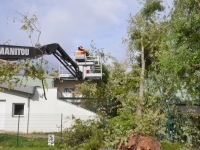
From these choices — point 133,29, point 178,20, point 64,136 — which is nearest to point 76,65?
point 133,29

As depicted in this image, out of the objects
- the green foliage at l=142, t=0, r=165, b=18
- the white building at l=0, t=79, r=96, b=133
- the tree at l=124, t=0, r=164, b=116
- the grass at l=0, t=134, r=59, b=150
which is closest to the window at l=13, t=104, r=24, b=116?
the white building at l=0, t=79, r=96, b=133

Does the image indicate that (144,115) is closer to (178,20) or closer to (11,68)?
(178,20)

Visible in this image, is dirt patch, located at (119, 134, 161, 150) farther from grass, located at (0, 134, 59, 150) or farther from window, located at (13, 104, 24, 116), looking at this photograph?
window, located at (13, 104, 24, 116)

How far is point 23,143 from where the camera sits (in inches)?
602

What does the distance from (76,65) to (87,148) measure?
7192mm

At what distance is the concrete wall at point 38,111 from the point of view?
2045 centimetres

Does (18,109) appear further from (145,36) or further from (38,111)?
(145,36)

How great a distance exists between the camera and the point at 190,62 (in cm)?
1206

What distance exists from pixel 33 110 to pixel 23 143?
611 cm

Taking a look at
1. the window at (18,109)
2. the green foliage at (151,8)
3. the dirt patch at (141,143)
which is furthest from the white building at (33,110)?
the dirt patch at (141,143)

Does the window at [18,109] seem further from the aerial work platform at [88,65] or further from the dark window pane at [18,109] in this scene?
the aerial work platform at [88,65]

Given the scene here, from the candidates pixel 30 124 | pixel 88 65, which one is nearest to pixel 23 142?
pixel 30 124

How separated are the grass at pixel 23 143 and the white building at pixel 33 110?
3.78 m

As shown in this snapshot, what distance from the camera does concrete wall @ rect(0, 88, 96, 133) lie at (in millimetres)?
20453
